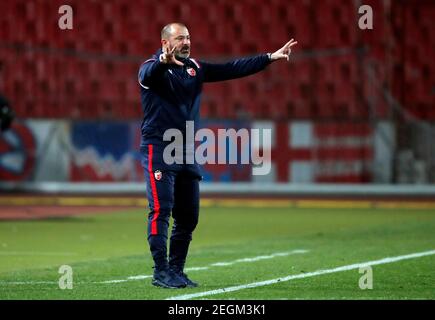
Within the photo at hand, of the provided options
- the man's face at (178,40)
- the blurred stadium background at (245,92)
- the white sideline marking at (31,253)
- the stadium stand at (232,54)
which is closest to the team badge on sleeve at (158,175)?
the man's face at (178,40)

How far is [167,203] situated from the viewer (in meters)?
11.2

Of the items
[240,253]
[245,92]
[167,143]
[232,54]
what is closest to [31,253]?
[240,253]

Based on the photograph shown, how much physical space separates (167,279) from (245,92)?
18540 mm

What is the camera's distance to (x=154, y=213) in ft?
37.0

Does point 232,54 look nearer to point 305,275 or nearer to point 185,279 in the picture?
point 305,275

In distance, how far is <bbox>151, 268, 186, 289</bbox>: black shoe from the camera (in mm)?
11219

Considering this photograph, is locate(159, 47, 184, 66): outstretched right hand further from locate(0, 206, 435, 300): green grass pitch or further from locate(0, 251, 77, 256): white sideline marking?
locate(0, 251, 77, 256): white sideline marking

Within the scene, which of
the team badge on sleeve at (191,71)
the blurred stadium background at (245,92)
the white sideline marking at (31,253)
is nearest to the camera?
the team badge on sleeve at (191,71)

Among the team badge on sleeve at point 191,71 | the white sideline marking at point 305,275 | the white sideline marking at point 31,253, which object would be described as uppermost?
the team badge on sleeve at point 191,71

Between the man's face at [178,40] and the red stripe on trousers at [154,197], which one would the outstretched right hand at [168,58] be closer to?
the man's face at [178,40]

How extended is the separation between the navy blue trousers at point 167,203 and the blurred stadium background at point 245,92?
51.7 ft

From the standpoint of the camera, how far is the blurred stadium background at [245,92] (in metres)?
27.4

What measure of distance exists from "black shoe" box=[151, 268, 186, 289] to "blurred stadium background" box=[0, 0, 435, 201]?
16002 millimetres

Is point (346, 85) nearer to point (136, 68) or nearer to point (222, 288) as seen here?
point (136, 68)
